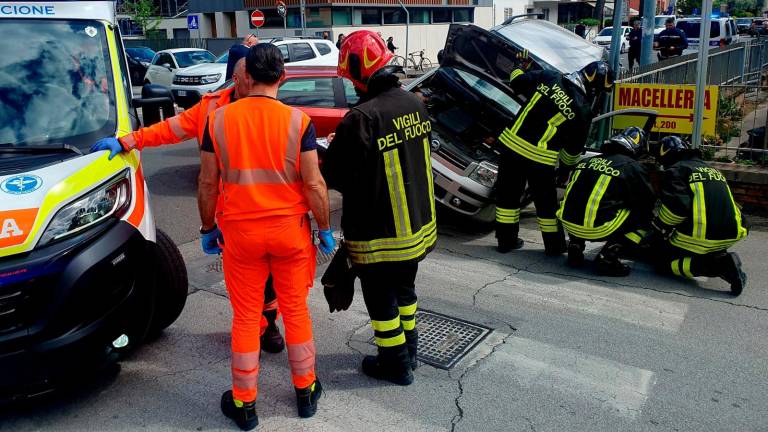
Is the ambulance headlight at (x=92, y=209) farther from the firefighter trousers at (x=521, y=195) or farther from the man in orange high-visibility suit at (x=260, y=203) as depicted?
the firefighter trousers at (x=521, y=195)

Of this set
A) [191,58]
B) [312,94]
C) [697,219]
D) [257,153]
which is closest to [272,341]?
[257,153]

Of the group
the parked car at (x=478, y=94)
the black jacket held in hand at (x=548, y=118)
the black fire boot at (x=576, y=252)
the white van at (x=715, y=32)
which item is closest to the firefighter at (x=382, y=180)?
the black fire boot at (x=576, y=252)

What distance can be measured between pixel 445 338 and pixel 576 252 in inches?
76.8

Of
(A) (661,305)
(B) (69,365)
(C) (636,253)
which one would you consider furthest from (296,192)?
(C) (636,253)

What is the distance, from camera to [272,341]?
4.40 meters

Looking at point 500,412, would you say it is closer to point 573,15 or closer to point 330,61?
point 330,61

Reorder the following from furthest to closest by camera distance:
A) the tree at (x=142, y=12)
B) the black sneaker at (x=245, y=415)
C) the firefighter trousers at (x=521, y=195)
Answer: the tree at (x=142, y=12) < the firefighter trousers at (x=521, y=195) < the black sneaker at (x=245, y=415)

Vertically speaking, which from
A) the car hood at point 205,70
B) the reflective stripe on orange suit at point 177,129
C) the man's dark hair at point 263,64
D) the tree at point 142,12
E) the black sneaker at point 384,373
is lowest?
the black sneaker at point 384,373

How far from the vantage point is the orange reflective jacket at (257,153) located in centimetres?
328

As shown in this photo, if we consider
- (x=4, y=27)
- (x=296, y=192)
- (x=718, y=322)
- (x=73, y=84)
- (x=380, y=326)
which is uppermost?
(x=4, y=27)

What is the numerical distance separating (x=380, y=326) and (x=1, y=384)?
1.88 m

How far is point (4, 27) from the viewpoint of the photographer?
418 cm

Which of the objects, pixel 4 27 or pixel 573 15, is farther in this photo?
pixel 573 15

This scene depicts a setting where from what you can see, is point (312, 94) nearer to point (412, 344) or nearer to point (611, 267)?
point (611, 267)
